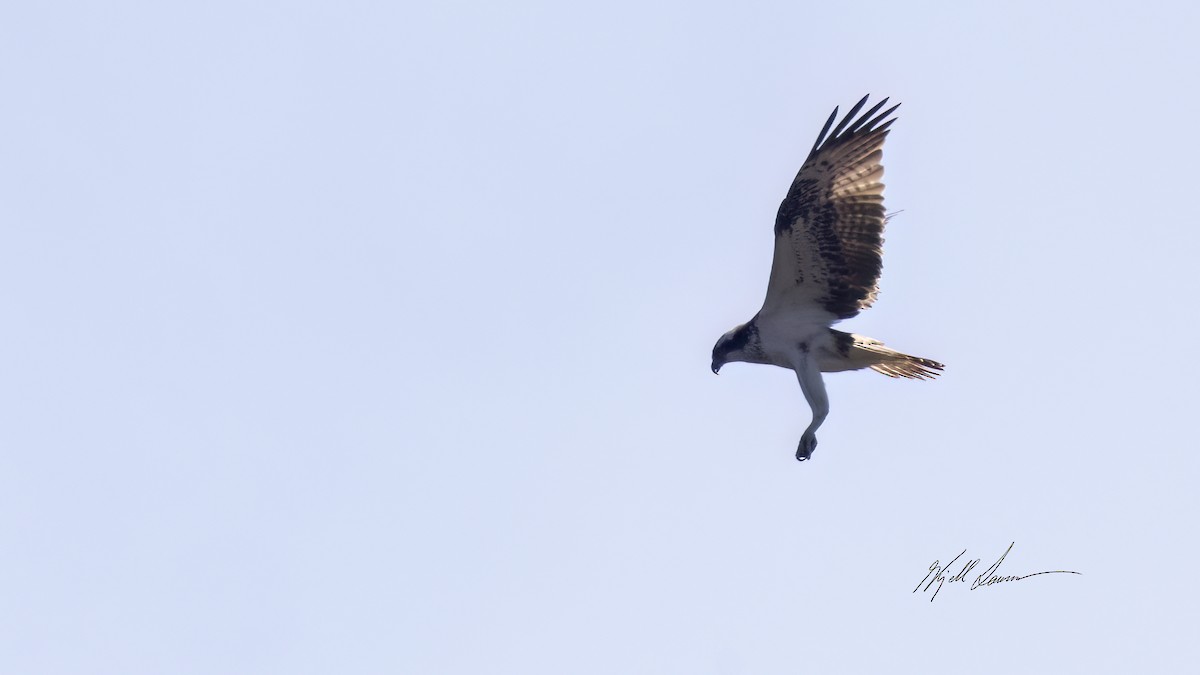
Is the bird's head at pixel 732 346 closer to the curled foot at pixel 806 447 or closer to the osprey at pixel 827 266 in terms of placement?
the osprey at pixel 827 266

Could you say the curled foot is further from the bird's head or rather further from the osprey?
the bird's head

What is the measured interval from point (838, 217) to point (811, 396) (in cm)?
177

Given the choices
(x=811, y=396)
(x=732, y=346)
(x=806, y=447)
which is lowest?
(x=806, y=447)

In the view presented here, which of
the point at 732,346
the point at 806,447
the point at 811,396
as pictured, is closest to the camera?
the point at 806,447

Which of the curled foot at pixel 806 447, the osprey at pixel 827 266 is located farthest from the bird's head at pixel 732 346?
the curled foot at pixel 806 447

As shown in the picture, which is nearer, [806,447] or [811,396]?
[806,447]

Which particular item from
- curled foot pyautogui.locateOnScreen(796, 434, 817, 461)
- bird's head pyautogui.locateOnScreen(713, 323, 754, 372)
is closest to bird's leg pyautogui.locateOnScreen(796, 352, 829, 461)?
curled foot pyautogui.locateOnScreen(796, 434, 817, 461)

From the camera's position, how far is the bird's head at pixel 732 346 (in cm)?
2541

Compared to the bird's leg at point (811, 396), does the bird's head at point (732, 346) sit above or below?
above

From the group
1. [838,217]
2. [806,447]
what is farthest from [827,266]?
[806,447]

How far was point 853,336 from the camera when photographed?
25.0 metres

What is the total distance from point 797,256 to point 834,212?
58cm

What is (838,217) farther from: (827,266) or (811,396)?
(811,396)

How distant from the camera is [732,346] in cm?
2555
